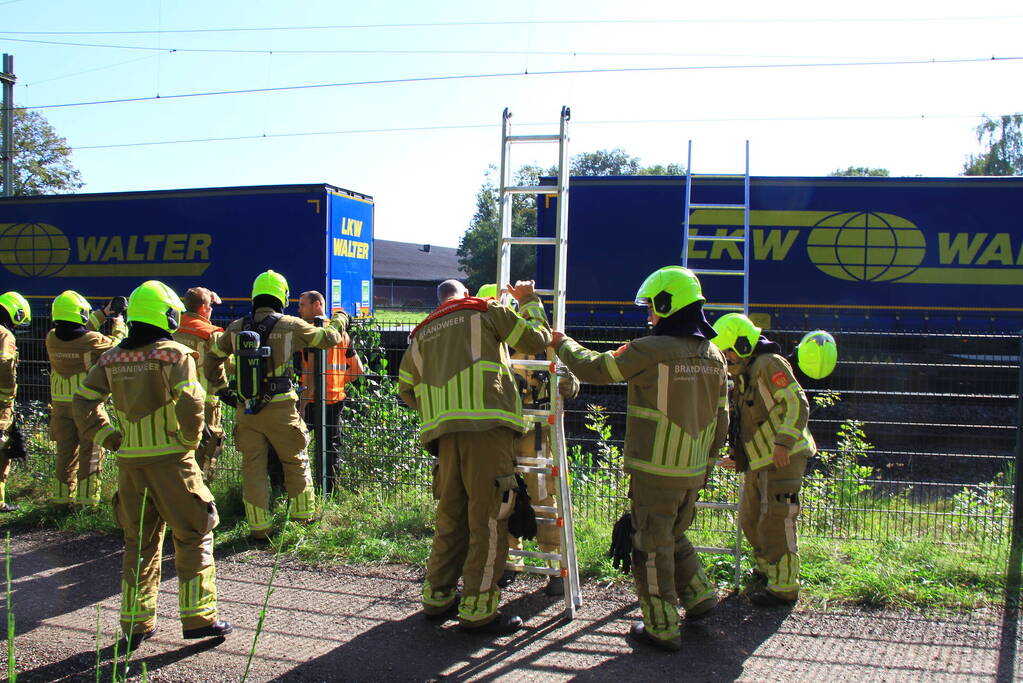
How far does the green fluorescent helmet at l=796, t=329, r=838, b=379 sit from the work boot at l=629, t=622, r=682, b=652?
186cm

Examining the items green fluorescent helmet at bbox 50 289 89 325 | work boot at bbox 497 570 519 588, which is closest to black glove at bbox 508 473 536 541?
work boot at bbox 497 570 519 588

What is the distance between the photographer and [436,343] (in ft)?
14.3

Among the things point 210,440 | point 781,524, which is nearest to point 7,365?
point 210,440

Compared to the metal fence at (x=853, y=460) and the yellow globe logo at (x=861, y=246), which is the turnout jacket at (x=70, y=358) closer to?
the metal fence at (x=853, y=460)

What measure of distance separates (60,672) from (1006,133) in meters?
63.7

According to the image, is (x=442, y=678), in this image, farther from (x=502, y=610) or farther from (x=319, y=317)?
(x=319, y=317)

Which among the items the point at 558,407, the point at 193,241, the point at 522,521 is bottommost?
the point at 522,521

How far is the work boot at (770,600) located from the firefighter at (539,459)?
120cm

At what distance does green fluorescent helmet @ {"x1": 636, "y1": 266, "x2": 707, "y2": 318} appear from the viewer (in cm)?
414

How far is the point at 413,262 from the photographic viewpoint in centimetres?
6631

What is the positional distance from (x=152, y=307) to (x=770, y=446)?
367 cm

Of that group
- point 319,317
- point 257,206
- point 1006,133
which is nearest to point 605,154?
point 1006,133

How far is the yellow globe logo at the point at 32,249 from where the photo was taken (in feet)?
56.2

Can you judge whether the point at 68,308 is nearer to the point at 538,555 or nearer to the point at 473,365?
the point at 473,365
